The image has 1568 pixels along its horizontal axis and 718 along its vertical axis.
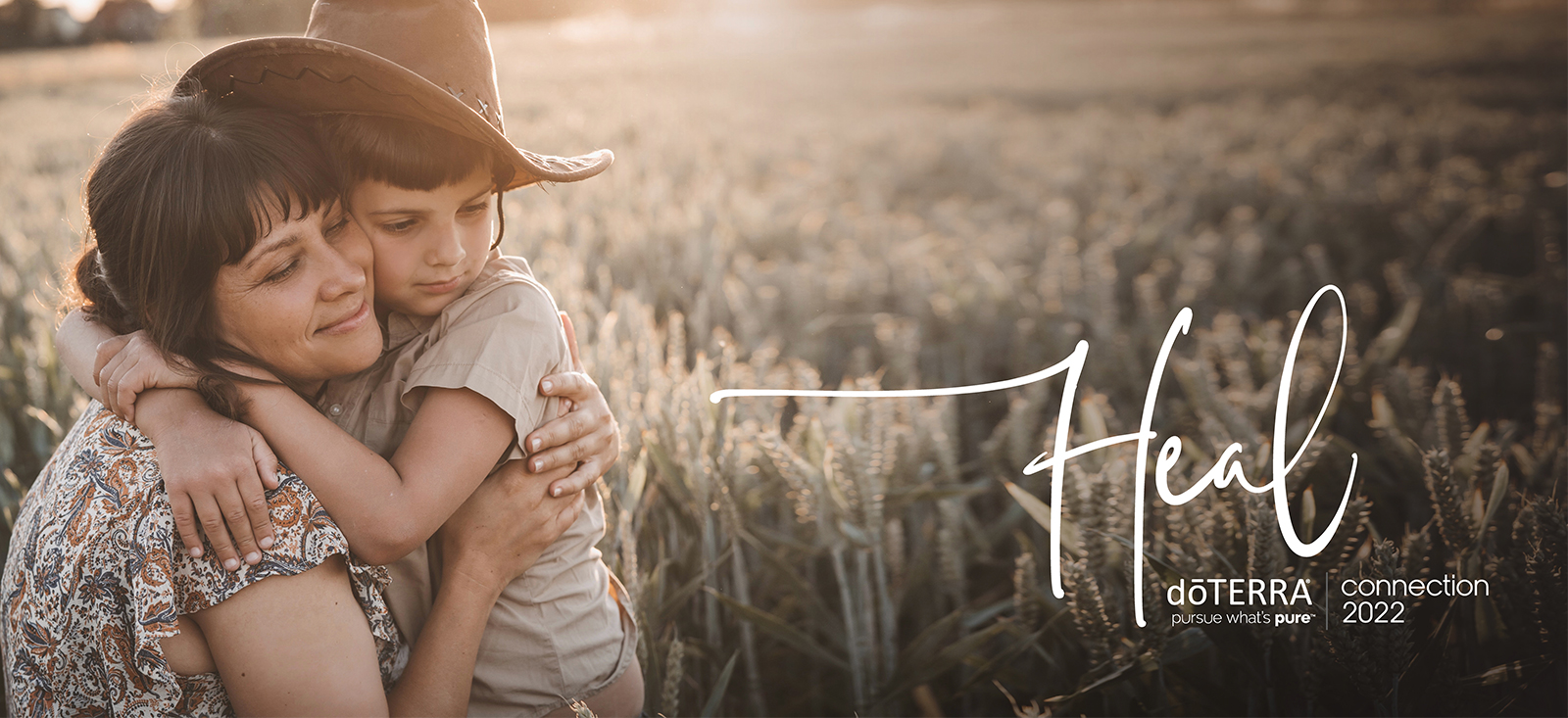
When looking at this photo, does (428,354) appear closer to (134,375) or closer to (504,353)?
(504,353)

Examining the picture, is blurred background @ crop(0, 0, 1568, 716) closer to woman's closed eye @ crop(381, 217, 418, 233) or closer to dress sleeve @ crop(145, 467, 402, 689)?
woman's closed eye @ crop(381, 217, 418, 233)

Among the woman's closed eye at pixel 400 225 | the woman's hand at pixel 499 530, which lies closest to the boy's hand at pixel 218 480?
the woman's hand at pixel 499 530

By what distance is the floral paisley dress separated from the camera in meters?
1.20

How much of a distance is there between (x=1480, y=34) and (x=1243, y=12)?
11.2 m

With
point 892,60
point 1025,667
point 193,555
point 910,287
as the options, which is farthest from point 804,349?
point 892,60

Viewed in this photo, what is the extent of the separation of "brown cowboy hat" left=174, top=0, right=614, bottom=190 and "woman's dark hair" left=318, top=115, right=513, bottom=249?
1.0 inches

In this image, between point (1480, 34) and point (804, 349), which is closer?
point (804, 349)

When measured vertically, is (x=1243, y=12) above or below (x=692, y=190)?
above

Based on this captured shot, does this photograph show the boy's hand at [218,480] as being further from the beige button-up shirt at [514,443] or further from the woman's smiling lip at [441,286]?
the woman's smiling lip at [441,286]

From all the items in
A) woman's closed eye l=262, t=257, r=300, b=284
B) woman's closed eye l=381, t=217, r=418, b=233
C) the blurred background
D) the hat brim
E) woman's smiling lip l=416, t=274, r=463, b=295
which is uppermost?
the hat brim

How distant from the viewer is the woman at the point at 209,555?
1214mm

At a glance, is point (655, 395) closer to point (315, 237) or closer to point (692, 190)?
point (315, 237)

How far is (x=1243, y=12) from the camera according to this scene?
26328 millimetres

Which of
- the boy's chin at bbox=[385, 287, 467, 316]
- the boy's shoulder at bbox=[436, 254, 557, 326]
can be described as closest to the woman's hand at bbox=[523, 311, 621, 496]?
the boy's shoulder at bbox=[436, 254, 557, 326]
